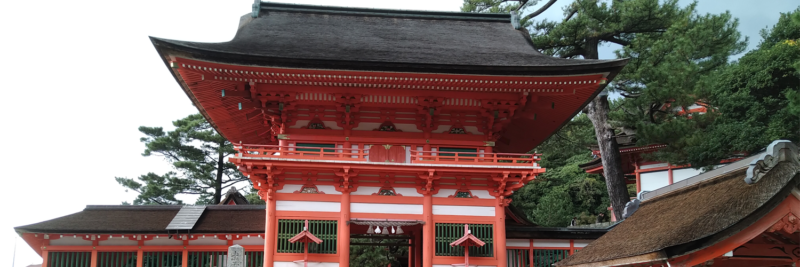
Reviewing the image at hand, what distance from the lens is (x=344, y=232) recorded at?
46.3 ft

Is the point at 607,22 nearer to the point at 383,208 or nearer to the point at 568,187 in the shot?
the point at 383,208

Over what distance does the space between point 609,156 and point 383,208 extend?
12.7m

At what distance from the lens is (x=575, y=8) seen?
26438 mm

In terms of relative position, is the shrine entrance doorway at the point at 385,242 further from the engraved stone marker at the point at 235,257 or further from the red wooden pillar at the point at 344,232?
the engraved stone marker at the point at 235,257

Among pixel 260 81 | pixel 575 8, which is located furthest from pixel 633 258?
pixel 575 8

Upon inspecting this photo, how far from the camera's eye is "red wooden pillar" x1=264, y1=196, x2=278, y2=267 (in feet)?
45.3

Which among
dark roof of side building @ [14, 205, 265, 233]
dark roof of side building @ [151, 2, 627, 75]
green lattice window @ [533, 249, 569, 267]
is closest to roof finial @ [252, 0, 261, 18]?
dark roof of side building @ [151, 2, 627, 75]

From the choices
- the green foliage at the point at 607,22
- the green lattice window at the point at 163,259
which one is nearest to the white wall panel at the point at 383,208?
the green lattice window at the point at 163,259

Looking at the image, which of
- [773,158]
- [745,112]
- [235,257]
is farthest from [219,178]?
[773,158]

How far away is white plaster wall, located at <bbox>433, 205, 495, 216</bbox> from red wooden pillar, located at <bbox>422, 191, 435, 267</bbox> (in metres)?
0.19

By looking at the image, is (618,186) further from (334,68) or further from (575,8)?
(334,68)

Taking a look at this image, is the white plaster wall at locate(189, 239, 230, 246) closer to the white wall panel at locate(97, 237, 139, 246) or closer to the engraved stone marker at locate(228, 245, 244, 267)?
the white wall panel at locate(97, 237, 139, 246)

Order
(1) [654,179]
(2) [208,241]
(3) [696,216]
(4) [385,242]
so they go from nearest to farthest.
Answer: (3) [696,216] → (2) [208,241] → (4) [385,242] → (1) [654,179]

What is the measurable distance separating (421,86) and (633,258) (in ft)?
22.3
